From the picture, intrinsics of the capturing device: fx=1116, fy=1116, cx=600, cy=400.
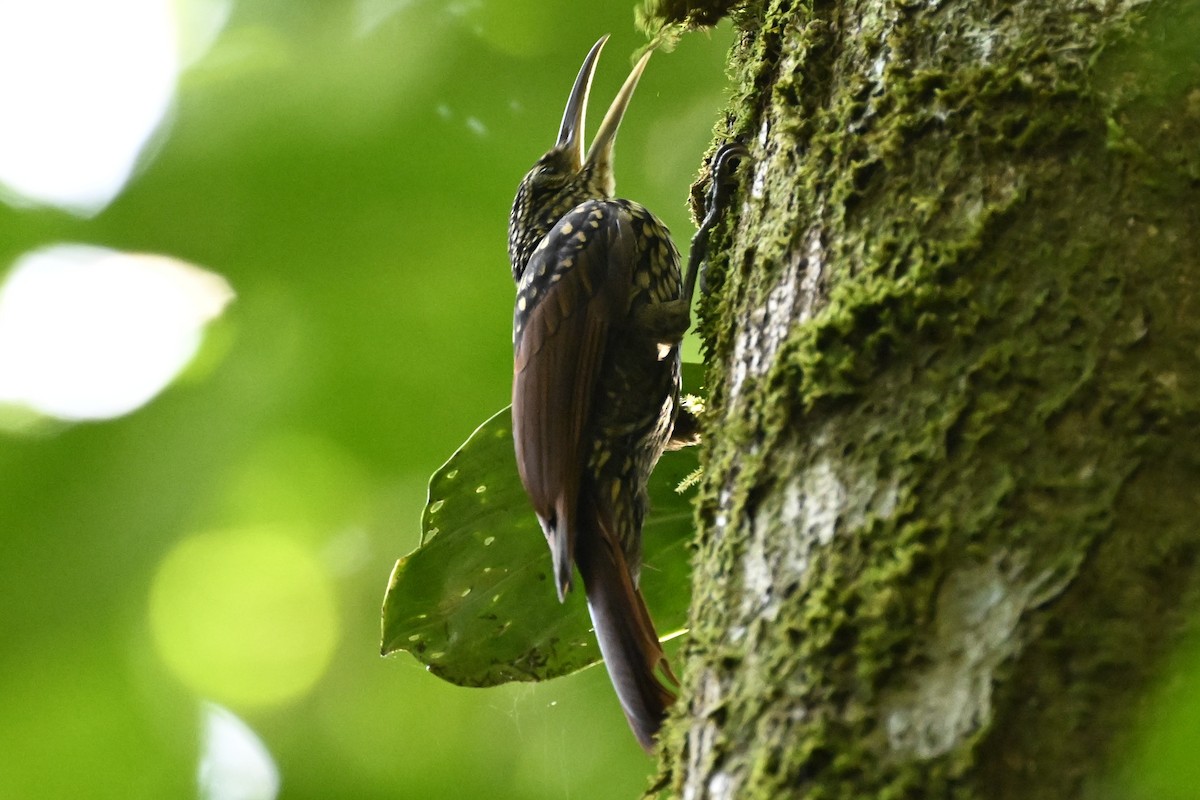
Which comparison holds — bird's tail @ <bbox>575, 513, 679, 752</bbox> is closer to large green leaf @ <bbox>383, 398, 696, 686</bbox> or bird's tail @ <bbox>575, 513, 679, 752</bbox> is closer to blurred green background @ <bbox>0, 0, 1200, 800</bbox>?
large green leaf @ <bbox>383, 398, 696, 686</bbox>

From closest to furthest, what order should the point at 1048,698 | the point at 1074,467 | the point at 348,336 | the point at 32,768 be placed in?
1. the point at 1048,698
2. the point at 1074,467
3. the point at 32,768
4. the point at 348,336

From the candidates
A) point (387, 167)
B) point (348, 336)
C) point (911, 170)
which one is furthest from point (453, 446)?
point (911, 170)

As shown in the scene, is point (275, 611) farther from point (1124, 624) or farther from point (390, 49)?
point (1124, 624)

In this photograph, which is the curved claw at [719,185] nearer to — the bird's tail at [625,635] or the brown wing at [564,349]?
the brown wing at [564,349]

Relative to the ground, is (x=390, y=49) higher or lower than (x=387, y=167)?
higher

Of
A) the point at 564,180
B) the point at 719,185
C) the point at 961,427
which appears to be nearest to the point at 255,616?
the point at 564,180

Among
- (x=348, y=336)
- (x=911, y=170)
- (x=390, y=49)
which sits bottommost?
(x=911, y=170)

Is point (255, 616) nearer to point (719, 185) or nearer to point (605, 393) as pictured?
point (605, 393)
